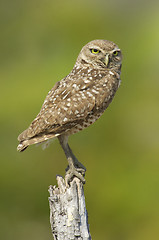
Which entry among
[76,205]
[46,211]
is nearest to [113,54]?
[76,205]

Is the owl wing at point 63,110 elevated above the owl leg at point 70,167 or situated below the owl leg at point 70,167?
above

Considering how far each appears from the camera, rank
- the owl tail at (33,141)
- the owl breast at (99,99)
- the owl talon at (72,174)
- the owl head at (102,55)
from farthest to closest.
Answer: the owl head at (102,55) < the owl talon at (72,174) < the owl breast at (99,99) < the owl tail at (33,141)

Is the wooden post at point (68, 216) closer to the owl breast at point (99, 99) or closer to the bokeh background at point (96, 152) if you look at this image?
the owl breast at point (99, 99)

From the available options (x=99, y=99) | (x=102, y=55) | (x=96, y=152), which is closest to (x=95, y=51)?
(x=102, y=55)

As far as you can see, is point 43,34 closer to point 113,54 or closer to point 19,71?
point 19,71

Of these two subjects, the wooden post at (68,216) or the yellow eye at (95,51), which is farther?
the yellow eye at (95,51)

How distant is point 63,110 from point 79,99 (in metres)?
0.21

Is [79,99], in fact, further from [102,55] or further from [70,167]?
[70,167]

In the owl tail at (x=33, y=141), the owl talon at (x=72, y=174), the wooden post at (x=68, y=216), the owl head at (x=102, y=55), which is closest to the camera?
the wooden post at (x=68, y=216)

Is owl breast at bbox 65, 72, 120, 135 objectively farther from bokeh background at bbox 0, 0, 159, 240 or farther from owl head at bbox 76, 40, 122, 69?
bokeh background at bbox 0, 0, 159, 240

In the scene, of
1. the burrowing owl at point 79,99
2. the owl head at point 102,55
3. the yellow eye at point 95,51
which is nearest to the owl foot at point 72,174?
the burrowing owl at point 79,99

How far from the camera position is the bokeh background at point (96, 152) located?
420 inches

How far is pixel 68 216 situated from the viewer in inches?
179

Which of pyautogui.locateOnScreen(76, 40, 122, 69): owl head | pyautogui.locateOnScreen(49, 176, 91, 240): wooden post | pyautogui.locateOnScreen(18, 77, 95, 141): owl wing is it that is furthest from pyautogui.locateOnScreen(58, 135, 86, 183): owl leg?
pyautogui.locateOnScreen(76, 40, 122, 69): owl head
